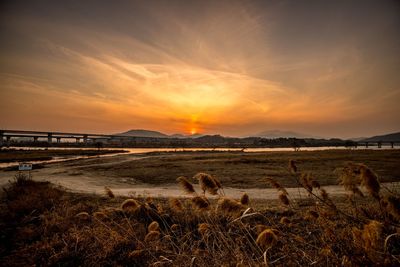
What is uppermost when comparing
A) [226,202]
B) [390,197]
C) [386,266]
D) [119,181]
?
[390,197]

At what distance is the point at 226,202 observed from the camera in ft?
9.59

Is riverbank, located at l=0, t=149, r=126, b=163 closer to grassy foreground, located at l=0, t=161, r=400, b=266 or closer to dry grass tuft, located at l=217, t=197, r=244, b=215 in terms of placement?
grassy foreground, located at l=0, t=161, r=400, b=266

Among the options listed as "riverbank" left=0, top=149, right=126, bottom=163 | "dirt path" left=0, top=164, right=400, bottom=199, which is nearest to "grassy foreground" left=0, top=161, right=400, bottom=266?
"dirt path" left=0, top=164, right=400, bottom=199

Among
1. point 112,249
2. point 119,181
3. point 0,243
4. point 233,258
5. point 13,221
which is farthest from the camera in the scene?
point 119,181

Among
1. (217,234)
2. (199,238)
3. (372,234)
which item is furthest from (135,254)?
(372,234)

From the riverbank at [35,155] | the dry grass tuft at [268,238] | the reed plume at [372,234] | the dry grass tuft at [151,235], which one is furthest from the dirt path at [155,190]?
the riverbank at [35,155]

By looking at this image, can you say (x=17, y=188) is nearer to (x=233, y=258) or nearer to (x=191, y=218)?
(x=191, y=218)

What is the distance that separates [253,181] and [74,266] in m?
16.3

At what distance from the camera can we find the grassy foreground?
2.69m

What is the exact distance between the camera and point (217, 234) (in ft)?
20.9

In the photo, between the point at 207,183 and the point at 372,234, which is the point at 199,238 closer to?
the point at 207,183

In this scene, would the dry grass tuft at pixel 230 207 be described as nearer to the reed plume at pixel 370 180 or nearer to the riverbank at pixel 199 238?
the riverbank at pixel 199 238

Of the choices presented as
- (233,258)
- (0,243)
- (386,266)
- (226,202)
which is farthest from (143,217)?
(386,266)

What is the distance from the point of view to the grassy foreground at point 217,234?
2.69 m
